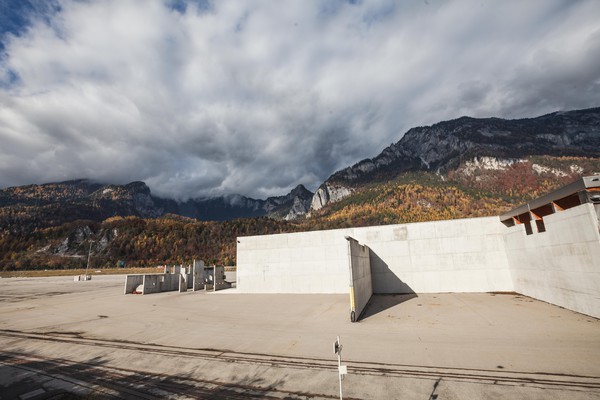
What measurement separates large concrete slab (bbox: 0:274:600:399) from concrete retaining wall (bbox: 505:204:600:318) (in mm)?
947

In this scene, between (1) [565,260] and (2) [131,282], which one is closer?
(1) [565,260]

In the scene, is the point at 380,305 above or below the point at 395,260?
below

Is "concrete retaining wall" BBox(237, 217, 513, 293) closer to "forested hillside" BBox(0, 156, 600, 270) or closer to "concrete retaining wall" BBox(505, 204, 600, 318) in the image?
"concrete retaining wall" BBox(505, 204, 600, 318)

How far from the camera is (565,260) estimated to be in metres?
15.0

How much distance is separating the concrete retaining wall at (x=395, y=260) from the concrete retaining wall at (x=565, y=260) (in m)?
3.66

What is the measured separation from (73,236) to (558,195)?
194 meters

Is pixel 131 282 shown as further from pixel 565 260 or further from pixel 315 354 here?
pixel 565 260

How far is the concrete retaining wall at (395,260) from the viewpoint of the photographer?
2452 centimetres

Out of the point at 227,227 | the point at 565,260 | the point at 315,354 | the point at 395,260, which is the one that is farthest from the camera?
the point at 227,227

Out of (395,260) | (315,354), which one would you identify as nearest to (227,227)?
(395,260)

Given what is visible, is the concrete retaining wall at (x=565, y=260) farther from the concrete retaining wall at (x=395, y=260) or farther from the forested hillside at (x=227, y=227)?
the forested hillside at (x=227, y=227)

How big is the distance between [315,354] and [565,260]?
1527cm

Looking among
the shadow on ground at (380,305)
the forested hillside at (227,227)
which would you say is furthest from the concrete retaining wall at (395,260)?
the forested hillside at (227,227)

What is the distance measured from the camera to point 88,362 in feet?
33.0
